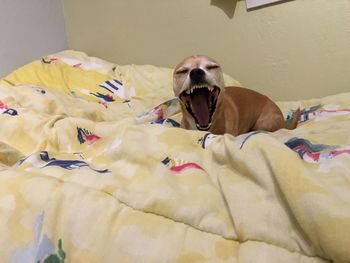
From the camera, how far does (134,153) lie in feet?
2.29

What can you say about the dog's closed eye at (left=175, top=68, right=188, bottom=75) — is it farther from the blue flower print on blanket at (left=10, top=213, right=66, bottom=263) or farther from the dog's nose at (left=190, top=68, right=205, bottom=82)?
the blue flower print on blanket at (left=10, top=213, right=66, bottom=263)

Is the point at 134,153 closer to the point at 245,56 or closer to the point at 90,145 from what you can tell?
the point at 90,145

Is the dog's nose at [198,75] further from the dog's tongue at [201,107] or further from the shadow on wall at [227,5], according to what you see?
the shadow on wall at [227,5]

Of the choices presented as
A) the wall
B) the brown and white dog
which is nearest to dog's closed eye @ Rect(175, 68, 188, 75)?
the brown and white dog

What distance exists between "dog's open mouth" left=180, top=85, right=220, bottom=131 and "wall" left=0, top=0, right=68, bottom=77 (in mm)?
1030

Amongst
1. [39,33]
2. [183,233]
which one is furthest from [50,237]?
[39,33]

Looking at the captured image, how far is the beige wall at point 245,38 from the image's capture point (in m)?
1.50

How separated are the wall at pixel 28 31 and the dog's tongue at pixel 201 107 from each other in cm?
105

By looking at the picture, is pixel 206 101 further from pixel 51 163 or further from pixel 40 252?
pixel 40 252

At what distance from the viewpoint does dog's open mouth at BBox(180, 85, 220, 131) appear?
1159 millimetres

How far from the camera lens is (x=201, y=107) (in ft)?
3.85

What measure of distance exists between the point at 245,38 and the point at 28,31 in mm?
1083

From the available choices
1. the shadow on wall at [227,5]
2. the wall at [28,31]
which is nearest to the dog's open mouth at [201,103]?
the shadow on wall at [227,5]

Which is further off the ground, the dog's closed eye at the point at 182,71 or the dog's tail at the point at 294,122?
the dog's closed eye at the point at 182,71
